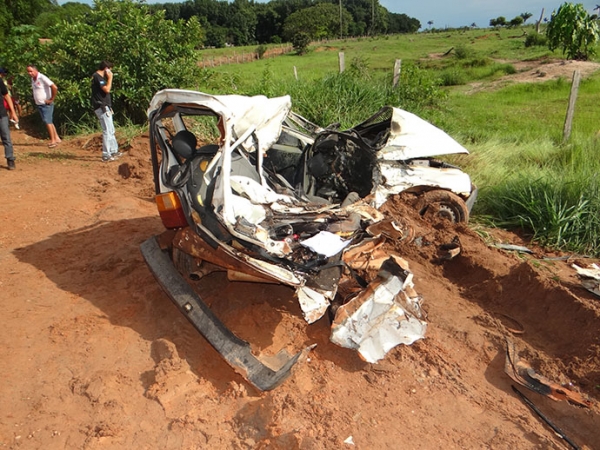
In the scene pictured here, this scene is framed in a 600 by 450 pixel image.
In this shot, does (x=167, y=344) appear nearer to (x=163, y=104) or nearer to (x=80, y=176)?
(x=163, y=104)

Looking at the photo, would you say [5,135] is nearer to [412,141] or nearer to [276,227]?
[276,227]

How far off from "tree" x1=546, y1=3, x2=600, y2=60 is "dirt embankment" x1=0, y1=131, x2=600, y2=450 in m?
19.4

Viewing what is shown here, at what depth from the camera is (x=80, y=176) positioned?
8.33 m

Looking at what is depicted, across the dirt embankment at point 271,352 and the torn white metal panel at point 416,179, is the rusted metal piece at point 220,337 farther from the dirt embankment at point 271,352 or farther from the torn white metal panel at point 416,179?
the torn white metal panel at point 416,179

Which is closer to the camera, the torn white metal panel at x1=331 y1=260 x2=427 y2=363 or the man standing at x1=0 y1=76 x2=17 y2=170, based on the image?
the torn white metal panel at x1=331 y1=260 x2=427 y2=363

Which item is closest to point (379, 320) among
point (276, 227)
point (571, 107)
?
point (276, 227)

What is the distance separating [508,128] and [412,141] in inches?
294

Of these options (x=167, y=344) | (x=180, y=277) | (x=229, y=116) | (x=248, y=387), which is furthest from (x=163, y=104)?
(x=248, y=387)

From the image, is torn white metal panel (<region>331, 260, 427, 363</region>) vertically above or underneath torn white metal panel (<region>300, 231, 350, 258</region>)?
underneath

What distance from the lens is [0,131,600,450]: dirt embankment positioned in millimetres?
3074

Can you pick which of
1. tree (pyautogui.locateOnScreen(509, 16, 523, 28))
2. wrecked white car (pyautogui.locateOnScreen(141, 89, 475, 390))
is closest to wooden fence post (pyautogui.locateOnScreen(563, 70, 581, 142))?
wrecked white car (pyautogui.locateOnScreen(141, 89, 475, 390))

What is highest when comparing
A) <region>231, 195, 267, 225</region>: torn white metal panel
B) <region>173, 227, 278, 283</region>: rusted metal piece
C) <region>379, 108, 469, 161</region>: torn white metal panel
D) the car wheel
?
<region>379, 108, 469, 161</region>: torn white metal panel

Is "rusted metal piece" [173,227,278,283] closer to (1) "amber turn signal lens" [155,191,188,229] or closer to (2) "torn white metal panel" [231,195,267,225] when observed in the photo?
(1) "amber turn signal lens" [155,191,188,229]

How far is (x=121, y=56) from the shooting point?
1078cm
